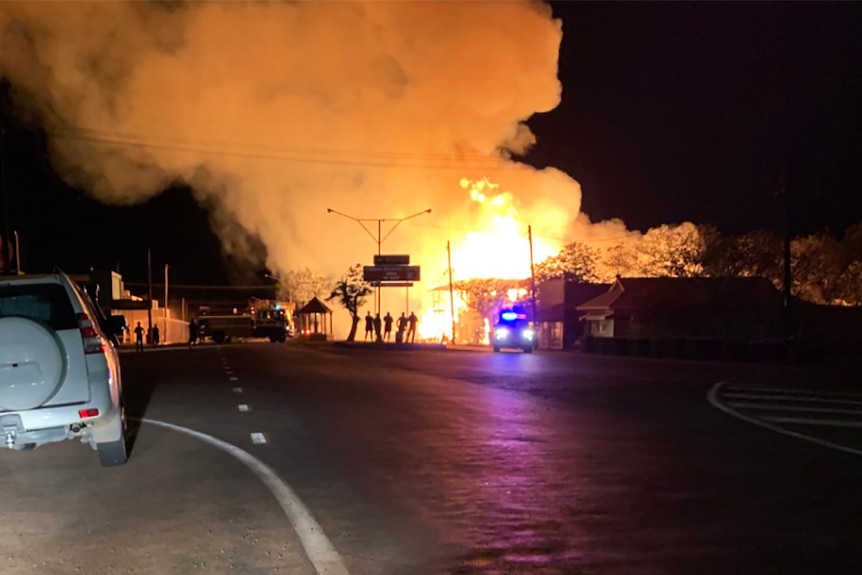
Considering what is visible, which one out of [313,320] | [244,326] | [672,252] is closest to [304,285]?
[313,320]

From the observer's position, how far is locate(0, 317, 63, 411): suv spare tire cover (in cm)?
786

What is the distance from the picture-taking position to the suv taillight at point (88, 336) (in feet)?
27.1

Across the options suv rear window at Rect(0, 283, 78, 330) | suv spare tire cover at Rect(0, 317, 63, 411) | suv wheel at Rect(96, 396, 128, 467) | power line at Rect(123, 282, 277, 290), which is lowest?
suv wheel at Rect(96, 396, 128, 467)

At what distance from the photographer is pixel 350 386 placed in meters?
19.6

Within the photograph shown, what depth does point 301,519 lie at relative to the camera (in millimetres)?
7125

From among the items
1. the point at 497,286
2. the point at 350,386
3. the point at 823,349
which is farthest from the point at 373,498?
the point at 497,286

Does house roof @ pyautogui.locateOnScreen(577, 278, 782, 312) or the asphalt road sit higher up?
house roof @ pyautogui.locateOnScreen(577, 278, 782, 312)

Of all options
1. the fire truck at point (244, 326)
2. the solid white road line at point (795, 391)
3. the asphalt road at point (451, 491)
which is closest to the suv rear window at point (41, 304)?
the asphalt road at point (451, 491)

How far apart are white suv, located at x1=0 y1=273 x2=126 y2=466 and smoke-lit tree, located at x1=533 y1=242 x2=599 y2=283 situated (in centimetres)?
6093

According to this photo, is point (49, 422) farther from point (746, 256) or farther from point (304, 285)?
point (304, 285)

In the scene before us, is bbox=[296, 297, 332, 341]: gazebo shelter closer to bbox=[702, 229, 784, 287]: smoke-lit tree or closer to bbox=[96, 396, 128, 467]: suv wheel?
bbox=[702, 229, 784, 287]: smoke-lit tree

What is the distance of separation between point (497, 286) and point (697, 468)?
192ft

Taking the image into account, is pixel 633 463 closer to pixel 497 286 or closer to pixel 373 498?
pixel 373 498

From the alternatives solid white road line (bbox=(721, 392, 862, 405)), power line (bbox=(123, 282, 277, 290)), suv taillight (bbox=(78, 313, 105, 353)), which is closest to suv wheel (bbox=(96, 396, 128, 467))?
suv taillight (bbox=(78, 313, 105, 353))
